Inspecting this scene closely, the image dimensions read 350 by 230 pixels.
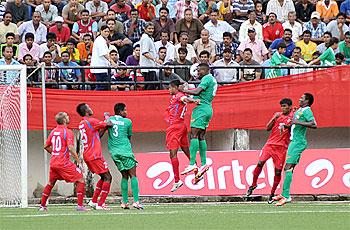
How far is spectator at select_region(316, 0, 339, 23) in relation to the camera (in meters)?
30.6

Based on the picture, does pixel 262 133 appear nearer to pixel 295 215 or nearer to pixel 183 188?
pixel 183 188

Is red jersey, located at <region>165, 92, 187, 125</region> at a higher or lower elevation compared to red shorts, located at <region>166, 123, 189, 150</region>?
higher

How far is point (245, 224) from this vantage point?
15852mm

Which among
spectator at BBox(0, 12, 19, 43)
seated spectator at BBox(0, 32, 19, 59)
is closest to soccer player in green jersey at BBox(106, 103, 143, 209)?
seated spectator at BBox(0, 32, 19, 59)

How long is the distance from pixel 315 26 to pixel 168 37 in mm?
4305

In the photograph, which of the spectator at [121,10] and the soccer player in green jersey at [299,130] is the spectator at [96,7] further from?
the soccer player in green jersey at [299,130]

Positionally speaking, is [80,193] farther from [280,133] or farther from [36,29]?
[36,29]

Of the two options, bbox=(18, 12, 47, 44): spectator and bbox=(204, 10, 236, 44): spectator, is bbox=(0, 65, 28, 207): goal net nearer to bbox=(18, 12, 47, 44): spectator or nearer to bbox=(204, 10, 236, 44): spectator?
bbox=(18, 12, 47, 44): spectator

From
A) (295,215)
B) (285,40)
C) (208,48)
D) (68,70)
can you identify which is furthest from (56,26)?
(295,215)

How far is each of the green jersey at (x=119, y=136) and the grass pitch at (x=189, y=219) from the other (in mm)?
1363

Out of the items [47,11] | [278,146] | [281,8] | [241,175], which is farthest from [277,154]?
[47,11]

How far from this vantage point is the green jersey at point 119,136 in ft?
68.7

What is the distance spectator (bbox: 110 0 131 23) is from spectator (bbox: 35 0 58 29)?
151 centimetres

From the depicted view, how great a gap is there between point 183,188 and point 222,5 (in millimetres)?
6122
